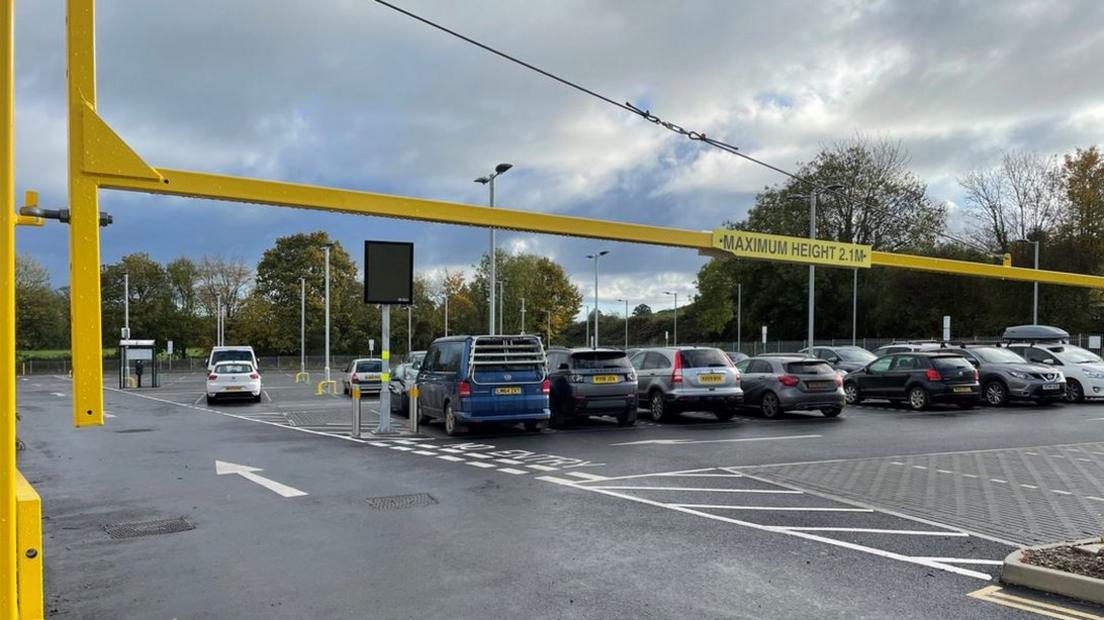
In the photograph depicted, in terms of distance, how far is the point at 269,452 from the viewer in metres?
12.6

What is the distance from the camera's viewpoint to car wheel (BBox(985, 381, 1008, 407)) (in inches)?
827

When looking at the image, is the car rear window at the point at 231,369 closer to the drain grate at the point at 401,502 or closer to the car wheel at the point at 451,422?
the car wheel at the point at 451,422

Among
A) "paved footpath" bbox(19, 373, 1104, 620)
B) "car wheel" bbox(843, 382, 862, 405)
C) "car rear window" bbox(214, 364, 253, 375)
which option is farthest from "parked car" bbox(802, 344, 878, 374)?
"car rear window" bbox(214, 364, 253, 375)

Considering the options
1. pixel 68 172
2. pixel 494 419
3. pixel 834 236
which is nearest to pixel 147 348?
pixel 494 419

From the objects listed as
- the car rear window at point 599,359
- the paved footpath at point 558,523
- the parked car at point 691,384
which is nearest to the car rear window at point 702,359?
the parked car at point 691,384

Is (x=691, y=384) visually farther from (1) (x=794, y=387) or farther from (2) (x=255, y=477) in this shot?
(2) (x=255, y=477)

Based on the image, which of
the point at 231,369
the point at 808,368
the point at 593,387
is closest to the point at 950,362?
the point at 808,368

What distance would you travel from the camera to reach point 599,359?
15.8m

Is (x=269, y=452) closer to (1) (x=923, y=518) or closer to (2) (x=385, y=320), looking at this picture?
(2) (x=385, y=320)

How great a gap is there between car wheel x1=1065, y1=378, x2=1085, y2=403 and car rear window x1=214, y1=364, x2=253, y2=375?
25740mm

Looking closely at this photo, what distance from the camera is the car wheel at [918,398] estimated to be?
64.8 feet

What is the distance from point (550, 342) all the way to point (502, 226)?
74.5 meters

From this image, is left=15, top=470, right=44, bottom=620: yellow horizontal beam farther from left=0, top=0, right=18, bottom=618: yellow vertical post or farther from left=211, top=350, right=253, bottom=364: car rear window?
left=211, top=350, right=253, bottom=364: car rear window

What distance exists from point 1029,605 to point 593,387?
10.7 m
